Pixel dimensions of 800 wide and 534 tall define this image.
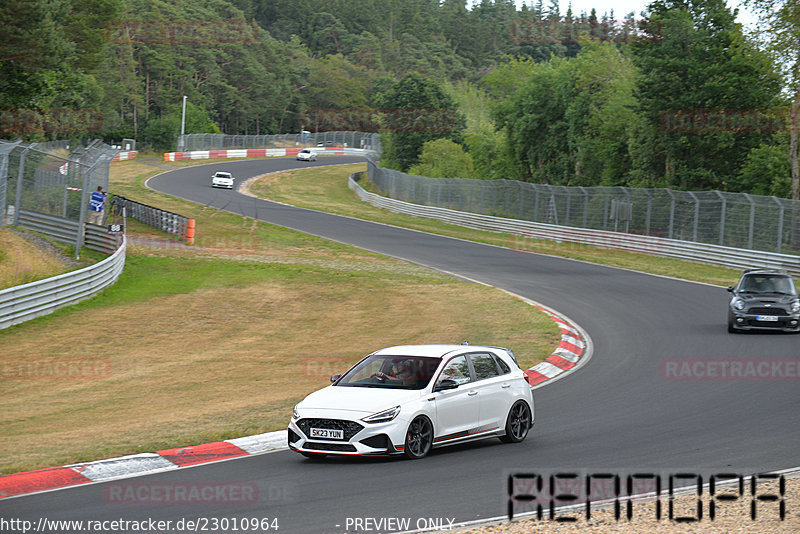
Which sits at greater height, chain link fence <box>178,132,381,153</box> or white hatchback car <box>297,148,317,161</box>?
chain link fence <box>178,132,381,153</box>

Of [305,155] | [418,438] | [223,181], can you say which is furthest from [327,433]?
[305,155]

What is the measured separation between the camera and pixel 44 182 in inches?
1121

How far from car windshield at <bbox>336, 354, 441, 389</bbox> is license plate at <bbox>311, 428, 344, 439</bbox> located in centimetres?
105

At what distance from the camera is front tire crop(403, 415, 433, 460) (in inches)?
424

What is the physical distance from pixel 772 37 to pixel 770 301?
26.2m

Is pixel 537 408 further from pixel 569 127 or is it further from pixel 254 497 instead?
pixel 569 127

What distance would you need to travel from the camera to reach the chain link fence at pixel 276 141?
10612cm

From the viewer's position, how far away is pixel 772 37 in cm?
4416

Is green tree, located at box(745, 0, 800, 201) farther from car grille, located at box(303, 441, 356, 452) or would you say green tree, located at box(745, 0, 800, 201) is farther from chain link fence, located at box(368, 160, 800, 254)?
car grille, located at box(303, 441, 356, 452)

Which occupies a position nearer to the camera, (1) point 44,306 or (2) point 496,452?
(2) point 496,452

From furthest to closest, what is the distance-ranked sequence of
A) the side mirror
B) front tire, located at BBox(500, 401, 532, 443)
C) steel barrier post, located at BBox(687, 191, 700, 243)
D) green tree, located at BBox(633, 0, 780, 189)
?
green tree, located at BBox(633, 0, 780, 189), steel barrier post, located at BBox(687, 191, 700, 243), front tire, located at BBox(500, 401, 532, 443), the side mirror

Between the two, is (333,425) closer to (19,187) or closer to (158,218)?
(19,187)

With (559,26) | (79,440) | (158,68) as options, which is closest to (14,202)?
(79,440)

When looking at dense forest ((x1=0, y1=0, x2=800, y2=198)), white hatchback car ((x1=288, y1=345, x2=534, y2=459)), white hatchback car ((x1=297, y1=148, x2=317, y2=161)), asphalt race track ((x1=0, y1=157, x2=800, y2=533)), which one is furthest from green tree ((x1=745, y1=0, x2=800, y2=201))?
white hatchback car ((x1=297, y1=148, x2=317, y2=161))
